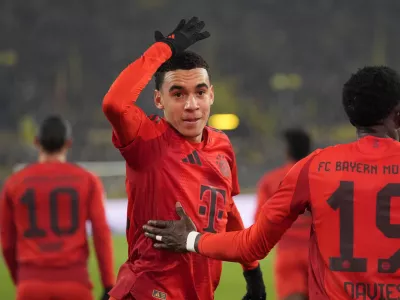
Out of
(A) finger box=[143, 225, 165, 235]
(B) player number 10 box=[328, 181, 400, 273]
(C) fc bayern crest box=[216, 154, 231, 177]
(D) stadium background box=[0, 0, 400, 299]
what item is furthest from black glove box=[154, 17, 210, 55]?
(D) stadium background box=[0, 0, 400, 299]

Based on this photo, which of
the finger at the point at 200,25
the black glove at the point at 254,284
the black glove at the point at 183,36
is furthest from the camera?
the black glove at the point at 254,284

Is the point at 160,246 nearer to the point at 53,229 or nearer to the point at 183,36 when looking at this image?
the point at 183,36

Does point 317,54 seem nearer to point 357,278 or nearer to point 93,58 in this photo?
point 93,58

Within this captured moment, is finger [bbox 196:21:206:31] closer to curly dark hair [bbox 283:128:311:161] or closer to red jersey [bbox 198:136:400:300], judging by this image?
red jersey [bbox 198:136:400:300]

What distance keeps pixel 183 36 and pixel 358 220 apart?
1.58 metres

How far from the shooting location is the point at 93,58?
47.2m

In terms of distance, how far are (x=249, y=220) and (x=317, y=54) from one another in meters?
31.5

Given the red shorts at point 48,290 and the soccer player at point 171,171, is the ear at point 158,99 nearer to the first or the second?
the soccer player at point 171,171

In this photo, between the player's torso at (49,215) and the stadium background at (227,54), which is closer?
the player's torso at (49,215)

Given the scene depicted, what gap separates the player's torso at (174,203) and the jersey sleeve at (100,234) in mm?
1623

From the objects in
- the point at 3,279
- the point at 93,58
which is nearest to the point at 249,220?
the point at 3,279

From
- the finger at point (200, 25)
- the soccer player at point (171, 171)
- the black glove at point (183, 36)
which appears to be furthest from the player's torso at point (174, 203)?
the finger at point (200, 25)

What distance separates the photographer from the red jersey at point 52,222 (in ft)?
19.3

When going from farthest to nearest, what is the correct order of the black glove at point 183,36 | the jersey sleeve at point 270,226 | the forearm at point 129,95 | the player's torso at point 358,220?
1. the black glove at point 183,36
2. the forearm at point 129,95
3. the jersey sleeve at point 270,226
4. the player's torso at point 358,220
